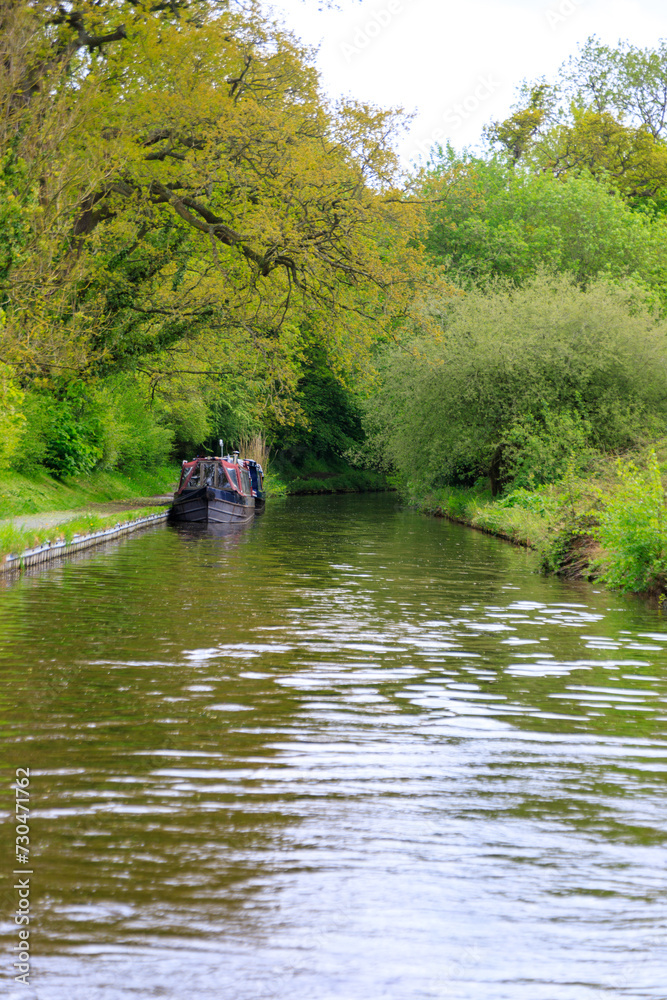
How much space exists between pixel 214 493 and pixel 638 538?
18535mm

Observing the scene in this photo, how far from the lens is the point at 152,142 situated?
25.2 metres

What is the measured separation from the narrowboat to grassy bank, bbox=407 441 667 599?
24.1 ft

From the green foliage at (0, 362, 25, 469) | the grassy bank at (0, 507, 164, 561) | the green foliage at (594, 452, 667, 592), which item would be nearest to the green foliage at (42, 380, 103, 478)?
the grassy bank at (0, 507, 164, 561)

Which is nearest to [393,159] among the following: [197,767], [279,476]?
[197,767]

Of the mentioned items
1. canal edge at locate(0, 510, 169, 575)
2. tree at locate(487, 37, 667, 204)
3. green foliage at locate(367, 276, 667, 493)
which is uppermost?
tree at locate(487, 37, 667, 204)

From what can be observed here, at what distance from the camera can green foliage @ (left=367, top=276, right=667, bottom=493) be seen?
31531 millimetres

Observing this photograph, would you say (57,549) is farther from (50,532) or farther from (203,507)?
(203,507)

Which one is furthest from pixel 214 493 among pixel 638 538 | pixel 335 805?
pixel 335 805

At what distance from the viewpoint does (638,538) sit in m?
14.5

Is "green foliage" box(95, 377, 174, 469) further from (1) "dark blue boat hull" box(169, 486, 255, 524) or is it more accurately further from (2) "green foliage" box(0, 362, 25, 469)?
(2) "green foliage" box(0, 362, 25, 469)

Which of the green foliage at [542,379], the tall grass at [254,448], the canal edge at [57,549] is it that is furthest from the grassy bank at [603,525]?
the tall grass at [254,448]

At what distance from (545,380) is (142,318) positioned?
1220cm

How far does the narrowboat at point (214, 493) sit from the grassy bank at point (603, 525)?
735 centimetres

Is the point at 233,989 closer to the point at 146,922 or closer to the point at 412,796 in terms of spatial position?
the point at 146,922
